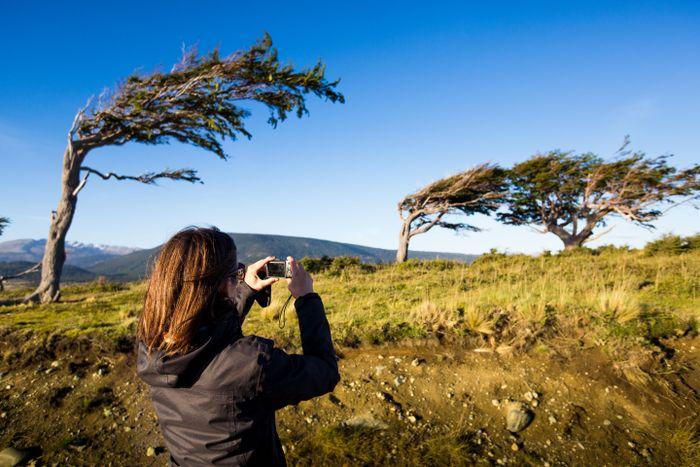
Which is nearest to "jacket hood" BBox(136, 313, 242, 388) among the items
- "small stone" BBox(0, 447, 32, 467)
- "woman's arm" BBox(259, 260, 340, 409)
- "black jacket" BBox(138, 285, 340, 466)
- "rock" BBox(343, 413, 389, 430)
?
"black jacket" BBox(138, 285, 340, 466)

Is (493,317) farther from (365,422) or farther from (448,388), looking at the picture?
(365,422)

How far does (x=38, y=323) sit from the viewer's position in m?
6.53

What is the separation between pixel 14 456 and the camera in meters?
2.91

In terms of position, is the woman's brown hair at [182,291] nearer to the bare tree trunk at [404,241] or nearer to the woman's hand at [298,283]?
the woman's hand at [298,283]

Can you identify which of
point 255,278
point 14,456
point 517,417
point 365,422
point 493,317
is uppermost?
point 255,278

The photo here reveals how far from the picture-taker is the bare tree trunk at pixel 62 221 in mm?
10586

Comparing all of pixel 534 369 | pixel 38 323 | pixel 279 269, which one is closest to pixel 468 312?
pixel 534 369

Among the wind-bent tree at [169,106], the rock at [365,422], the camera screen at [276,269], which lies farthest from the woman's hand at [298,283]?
the wind-bent tree at [169,106]

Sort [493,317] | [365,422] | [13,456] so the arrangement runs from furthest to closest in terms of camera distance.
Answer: [493,317] → [365,422] → [13,456]

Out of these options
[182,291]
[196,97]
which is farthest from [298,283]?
[196,97]

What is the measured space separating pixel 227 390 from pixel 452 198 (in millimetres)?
21262

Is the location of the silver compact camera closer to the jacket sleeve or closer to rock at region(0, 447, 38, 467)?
the jacket sleeve

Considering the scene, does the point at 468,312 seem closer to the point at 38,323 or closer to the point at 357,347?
the point at 357,347

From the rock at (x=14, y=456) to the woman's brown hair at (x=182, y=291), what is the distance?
281 centimetres
